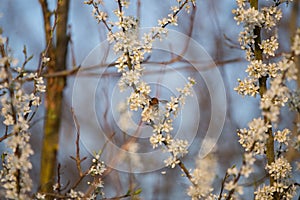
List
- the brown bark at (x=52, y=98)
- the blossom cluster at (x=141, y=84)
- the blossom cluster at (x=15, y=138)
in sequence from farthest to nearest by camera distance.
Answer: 1. the brown bark at (x=52, y=98)
2. the blossom cluster at (x=141, y=84)
3. the blossom cluster at (x=15, y=138)

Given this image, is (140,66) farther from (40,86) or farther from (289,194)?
(289,194)

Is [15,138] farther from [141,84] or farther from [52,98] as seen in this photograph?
[52,98]

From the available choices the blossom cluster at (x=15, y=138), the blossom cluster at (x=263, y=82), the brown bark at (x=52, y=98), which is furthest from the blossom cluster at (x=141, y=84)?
the brown bark at (x=52, y=98)

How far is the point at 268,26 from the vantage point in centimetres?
166

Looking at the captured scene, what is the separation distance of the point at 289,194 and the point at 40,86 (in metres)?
0.93

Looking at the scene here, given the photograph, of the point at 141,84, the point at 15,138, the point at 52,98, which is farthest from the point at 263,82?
the point at 52,98

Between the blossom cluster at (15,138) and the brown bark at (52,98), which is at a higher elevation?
the brown bark at (52,98)

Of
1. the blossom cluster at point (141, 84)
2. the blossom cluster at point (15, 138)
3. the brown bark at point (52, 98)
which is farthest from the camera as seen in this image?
the brown bark at point (52, 98)

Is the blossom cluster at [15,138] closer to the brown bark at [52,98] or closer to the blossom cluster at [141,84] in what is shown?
the blossom cluster at [141,84]

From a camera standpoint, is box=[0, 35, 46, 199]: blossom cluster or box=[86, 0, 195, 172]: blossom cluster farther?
box=[86, 0, 195, 172]: blossom cluster

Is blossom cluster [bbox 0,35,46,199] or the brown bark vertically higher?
the brown bark

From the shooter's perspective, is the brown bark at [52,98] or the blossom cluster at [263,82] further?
the brown bark at [52,98]

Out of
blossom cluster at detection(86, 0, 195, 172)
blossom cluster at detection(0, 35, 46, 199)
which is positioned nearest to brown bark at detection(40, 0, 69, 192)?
blossom cluster at detection(86, 0, 195, 172)

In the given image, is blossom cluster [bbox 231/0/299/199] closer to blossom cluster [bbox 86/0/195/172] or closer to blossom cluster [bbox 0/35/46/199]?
blossom cluster [bbox 86/0/195/172]
